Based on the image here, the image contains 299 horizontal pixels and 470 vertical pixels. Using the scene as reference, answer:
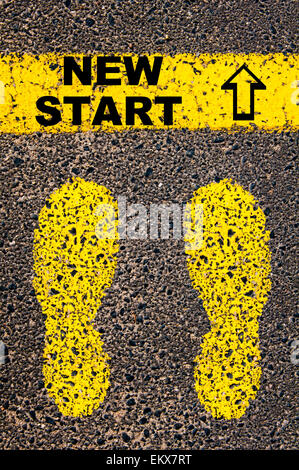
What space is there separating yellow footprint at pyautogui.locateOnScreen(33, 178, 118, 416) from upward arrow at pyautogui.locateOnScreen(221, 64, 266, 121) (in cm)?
80

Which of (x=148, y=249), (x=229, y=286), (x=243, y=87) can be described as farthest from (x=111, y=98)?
(x=229, y=286)

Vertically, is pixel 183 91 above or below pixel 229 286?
above

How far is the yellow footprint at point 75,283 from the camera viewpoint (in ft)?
7.59

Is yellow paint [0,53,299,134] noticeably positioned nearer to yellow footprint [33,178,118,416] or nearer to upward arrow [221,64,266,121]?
upward arrow [221,64,266,121]

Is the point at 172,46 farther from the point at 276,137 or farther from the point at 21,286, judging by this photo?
the point at 21,286

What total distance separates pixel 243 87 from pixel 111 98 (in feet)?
2.24

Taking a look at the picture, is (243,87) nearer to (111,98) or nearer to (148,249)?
(111,98)

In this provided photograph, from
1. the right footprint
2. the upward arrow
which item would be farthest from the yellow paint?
the right footprint

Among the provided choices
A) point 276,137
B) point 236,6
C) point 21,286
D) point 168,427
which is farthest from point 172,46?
point 168,427

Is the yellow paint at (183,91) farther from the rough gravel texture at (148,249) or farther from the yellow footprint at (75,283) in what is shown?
the yellow footprint at (75,283)

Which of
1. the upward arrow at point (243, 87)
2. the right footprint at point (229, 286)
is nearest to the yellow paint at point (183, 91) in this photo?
the upward arrow at point (243, 87)

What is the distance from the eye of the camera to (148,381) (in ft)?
7.64

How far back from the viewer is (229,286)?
236 cm

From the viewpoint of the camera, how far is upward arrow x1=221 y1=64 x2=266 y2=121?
94.6 inches
